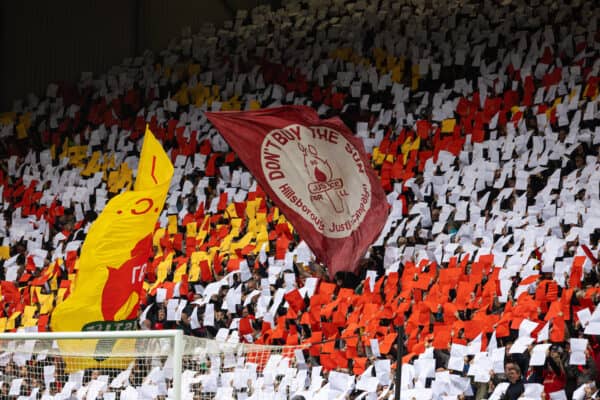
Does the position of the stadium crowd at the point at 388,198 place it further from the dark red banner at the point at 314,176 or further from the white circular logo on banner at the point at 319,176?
the white circular logo on banner at the point at 319,176

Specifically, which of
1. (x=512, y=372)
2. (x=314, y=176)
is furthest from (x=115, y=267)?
(x=512, y=372)

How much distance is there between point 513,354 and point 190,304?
3444mm

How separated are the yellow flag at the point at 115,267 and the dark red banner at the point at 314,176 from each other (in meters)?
1.14

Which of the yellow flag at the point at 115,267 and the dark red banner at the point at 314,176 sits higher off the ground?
the dark red banner at the point at 314,176

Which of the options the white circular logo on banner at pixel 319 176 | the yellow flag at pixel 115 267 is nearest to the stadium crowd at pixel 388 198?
the white circular logo on banner at pixel 319 176

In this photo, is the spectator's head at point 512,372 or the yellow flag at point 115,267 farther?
the yellow flag at point 115,267

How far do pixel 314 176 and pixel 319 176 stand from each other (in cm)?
4

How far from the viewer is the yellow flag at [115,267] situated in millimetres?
7969

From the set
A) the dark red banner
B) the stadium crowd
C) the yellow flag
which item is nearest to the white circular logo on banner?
the dark red banner

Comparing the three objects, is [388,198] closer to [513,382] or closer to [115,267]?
[115,267]

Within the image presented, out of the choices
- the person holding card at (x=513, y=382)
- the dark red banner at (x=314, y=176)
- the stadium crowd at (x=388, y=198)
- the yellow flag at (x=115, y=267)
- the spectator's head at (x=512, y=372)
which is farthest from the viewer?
the dark red banner at (x=314, y=176)

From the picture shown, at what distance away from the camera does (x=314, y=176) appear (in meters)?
9.03

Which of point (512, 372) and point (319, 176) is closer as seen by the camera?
point (512, 372)

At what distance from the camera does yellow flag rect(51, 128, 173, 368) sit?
7.97 meters
